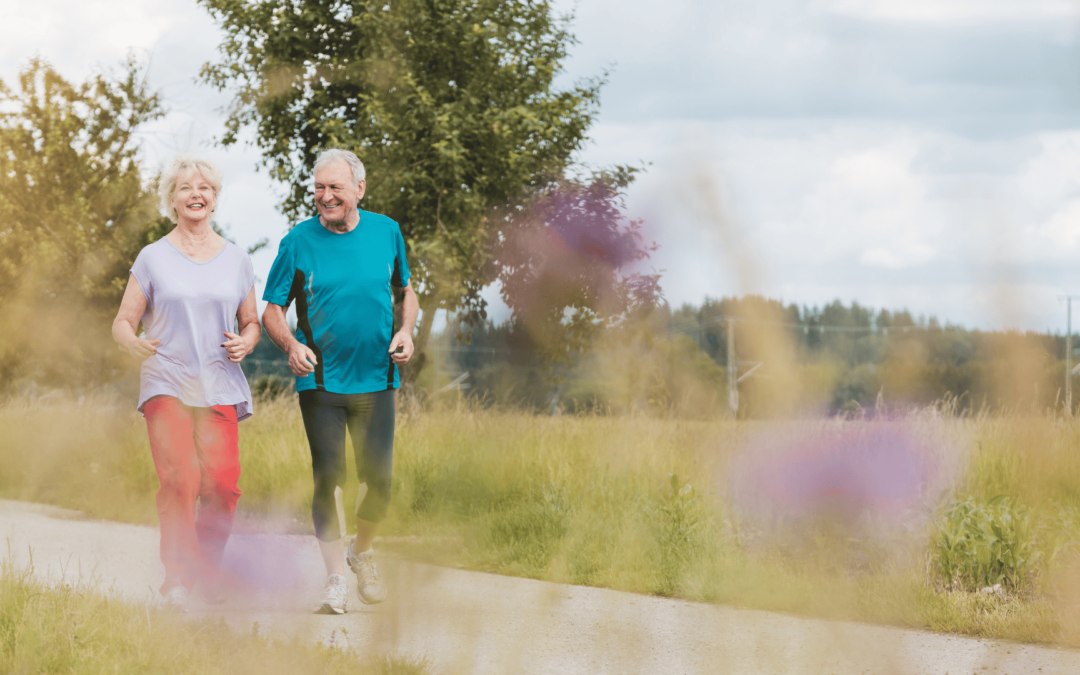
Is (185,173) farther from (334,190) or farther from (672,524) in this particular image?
(672,524)

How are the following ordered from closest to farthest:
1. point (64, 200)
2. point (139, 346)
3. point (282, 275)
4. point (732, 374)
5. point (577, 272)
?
point (732, 374), point (577, 272), point (139, 346), point (282, 275), point (64, 200)

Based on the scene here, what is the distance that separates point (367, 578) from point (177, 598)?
0.81 m

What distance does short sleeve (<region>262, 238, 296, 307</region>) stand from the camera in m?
4.08

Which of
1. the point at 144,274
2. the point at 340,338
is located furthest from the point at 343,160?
the point at 144,274

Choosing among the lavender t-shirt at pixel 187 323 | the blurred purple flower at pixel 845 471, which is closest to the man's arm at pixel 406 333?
the lavender t-shirt at pixel 187 323

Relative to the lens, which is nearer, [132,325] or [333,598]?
[132,325]

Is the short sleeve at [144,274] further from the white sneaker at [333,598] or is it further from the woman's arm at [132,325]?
the white sneaker at [333,598]

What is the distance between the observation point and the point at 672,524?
541 cm

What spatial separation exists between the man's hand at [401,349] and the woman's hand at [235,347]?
610 millimetres

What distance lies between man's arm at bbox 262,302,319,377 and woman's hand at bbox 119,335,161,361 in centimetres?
47

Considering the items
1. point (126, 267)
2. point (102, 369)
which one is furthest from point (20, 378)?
point (126, 267)

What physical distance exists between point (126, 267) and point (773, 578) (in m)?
10.3

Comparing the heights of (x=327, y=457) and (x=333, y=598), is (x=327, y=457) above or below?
above

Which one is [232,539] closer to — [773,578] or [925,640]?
[773,578]
